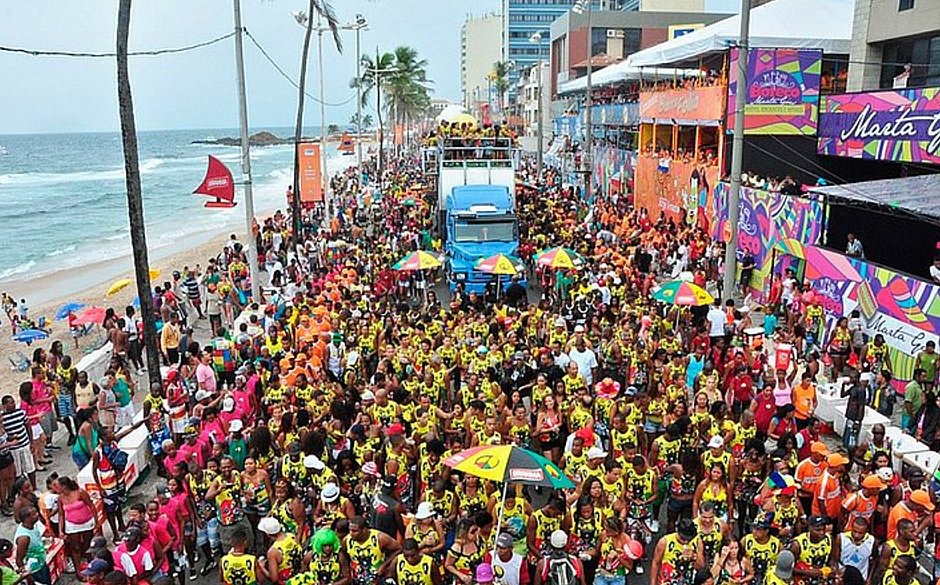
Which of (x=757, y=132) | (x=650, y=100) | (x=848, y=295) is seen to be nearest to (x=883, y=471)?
(x=848, y=295)

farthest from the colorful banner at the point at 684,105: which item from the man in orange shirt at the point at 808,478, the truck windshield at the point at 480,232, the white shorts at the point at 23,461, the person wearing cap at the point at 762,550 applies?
the white shorts at the point at 23,461

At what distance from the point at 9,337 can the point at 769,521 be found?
2236 centimetres

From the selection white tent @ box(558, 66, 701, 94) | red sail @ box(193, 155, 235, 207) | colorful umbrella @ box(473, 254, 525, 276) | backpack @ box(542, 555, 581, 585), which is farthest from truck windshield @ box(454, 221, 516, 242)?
white tent @ box(558, 66, 701, 94)

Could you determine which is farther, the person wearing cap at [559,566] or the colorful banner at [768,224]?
the colorful banner at [768,224]

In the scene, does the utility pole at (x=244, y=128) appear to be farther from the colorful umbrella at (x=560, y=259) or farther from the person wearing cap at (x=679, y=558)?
the person wearing cap at (x=679, y=558)

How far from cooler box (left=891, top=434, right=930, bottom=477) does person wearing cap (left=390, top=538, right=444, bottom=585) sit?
20.3 ft

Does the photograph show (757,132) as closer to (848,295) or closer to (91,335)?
(848,295)

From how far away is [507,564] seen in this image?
6.90 m

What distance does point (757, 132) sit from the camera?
22906 mm

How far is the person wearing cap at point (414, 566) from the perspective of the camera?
670cm

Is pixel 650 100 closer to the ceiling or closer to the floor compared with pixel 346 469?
closer to the ceiling

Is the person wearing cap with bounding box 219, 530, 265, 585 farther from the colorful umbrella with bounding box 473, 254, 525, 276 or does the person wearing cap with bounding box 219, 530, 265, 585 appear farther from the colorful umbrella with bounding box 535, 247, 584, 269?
the colorful umbrella with bounding box 535, 247, 584, 269

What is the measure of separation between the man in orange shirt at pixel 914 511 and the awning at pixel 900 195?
7459 mm

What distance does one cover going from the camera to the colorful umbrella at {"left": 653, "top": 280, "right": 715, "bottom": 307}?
45.0 ft
